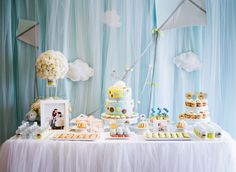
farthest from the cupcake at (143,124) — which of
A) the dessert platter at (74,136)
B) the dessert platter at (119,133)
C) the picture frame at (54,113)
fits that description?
the picture frame at (54,113)

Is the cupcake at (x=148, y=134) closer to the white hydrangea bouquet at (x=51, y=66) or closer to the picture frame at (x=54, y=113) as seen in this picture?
the picture frame at (x=54, y=113)

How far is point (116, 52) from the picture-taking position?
272 centimetres

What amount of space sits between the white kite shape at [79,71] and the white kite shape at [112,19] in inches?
16.7

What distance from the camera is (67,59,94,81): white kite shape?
2688 millimetres

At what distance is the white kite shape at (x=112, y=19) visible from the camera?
2.70 metres

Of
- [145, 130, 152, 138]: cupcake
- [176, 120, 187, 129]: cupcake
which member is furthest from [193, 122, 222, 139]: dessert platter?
[145, 130, 152, 138]: cupcake

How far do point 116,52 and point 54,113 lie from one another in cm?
80

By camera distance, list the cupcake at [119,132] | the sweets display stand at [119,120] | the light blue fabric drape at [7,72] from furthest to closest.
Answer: the light blue fabric drape at [7,72] → the sweets display stand at [119,120] → the cupcake at [119,132]

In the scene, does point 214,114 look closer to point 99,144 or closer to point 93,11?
point 99,144

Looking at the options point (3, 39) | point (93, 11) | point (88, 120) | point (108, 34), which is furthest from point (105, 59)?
point (3, 39)

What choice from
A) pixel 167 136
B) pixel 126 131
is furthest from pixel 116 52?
pixel 167 136

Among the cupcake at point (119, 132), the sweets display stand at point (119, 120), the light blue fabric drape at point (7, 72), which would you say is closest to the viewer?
the cupcake at point (119, 132)

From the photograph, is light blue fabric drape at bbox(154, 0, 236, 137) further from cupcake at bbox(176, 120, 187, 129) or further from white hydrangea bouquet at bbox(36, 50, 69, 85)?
white hydrangea bouquet at bbox(36, 50, 69, 85)

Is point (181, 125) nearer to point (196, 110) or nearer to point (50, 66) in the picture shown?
point (196, 110)
